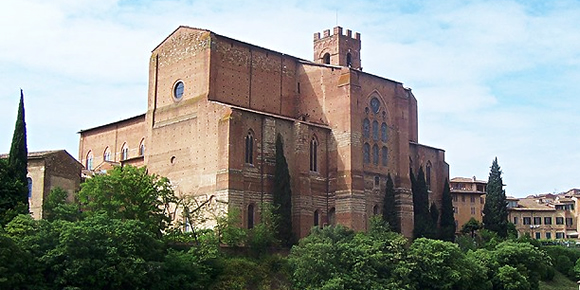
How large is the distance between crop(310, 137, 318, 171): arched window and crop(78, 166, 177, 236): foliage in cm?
1369

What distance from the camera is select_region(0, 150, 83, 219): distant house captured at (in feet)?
142

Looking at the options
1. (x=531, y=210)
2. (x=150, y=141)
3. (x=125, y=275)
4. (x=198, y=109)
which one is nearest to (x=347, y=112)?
(x=198, y=109)

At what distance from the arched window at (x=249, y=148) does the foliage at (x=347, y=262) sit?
20.4ft

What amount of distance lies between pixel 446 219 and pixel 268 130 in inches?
743

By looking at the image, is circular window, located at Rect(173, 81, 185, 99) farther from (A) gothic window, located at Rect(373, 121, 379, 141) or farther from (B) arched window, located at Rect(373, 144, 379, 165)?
(B) arched window, located at Rect(373, 144, 379, 165)

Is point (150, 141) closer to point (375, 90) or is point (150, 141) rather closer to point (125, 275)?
point (375, 90)

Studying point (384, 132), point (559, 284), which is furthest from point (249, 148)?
point (559, 284)

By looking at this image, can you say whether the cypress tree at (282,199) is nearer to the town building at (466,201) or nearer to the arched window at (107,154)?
the arched window at (107,154)

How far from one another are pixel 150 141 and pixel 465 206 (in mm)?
36216

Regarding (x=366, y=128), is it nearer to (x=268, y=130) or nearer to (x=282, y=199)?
(x=268, y=130)

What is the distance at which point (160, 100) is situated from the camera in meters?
52.0

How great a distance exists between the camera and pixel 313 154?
2019 inches

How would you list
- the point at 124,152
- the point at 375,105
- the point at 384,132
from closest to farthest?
the point at 375,105 → the point at 384,132 → the point at 124,152

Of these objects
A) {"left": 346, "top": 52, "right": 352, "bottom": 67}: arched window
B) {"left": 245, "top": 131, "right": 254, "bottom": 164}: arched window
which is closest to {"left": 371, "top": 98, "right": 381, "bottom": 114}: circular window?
{"left": 346, "top": 52, "right": 352, "bottom": 67}: arched window
